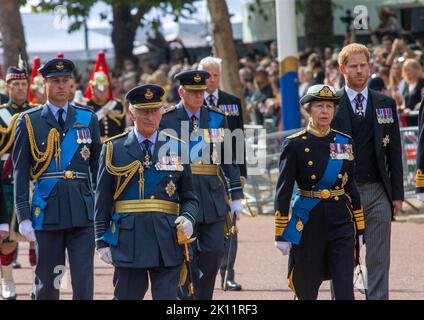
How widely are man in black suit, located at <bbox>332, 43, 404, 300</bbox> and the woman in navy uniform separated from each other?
0.68 meters

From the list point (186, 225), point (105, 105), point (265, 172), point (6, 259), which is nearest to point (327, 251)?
point (186, 225)

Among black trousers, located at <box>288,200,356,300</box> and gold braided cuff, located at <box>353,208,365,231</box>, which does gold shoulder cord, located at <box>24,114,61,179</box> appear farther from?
gold braided cuff, located at <box>353,208,365,231</box>

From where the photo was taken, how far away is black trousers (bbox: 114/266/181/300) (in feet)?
26.5

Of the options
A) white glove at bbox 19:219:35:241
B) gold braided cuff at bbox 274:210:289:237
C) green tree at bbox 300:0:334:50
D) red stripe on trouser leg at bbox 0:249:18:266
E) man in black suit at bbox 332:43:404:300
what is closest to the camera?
gold braided cuff at bbox 274:210:289:237

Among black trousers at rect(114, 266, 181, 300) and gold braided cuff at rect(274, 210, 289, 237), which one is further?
gold braided cuff at rect(274, 210, 289, 237)

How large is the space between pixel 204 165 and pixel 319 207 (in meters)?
1.59

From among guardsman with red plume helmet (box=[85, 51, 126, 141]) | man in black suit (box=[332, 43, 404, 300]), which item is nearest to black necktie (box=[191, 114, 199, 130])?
man in black suit (box=[332, 43, 404, 300])

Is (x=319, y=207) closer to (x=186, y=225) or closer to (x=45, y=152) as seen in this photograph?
(x=186, y=225)

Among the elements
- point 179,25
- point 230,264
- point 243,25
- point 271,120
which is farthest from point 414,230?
point 179,25

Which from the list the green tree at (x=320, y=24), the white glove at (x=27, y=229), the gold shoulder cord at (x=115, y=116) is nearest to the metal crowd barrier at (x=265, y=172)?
the gold shoulder cord at (x=115, y=116)

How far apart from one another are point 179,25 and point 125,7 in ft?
6.13

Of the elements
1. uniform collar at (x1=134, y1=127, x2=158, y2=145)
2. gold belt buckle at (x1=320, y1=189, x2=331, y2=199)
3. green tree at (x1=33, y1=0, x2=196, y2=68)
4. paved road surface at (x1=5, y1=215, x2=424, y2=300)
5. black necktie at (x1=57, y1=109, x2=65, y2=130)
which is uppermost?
green tree at (x1=33, y1=0, x2=196, y2=68)

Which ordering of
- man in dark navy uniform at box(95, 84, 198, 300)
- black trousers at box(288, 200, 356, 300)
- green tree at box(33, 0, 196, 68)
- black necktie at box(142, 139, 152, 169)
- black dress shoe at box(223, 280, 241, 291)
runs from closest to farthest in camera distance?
man in dark navy uniform at box(95, 84, 198, 300)
black necktie at box(142, 139, 152, 169)
black trousers at box(288, 200, 356, 300)
black dress shoe at box(223, 280, 241, 291)
green tree at box(33, 0, 196, 68)

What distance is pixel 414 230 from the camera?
15.0 m
